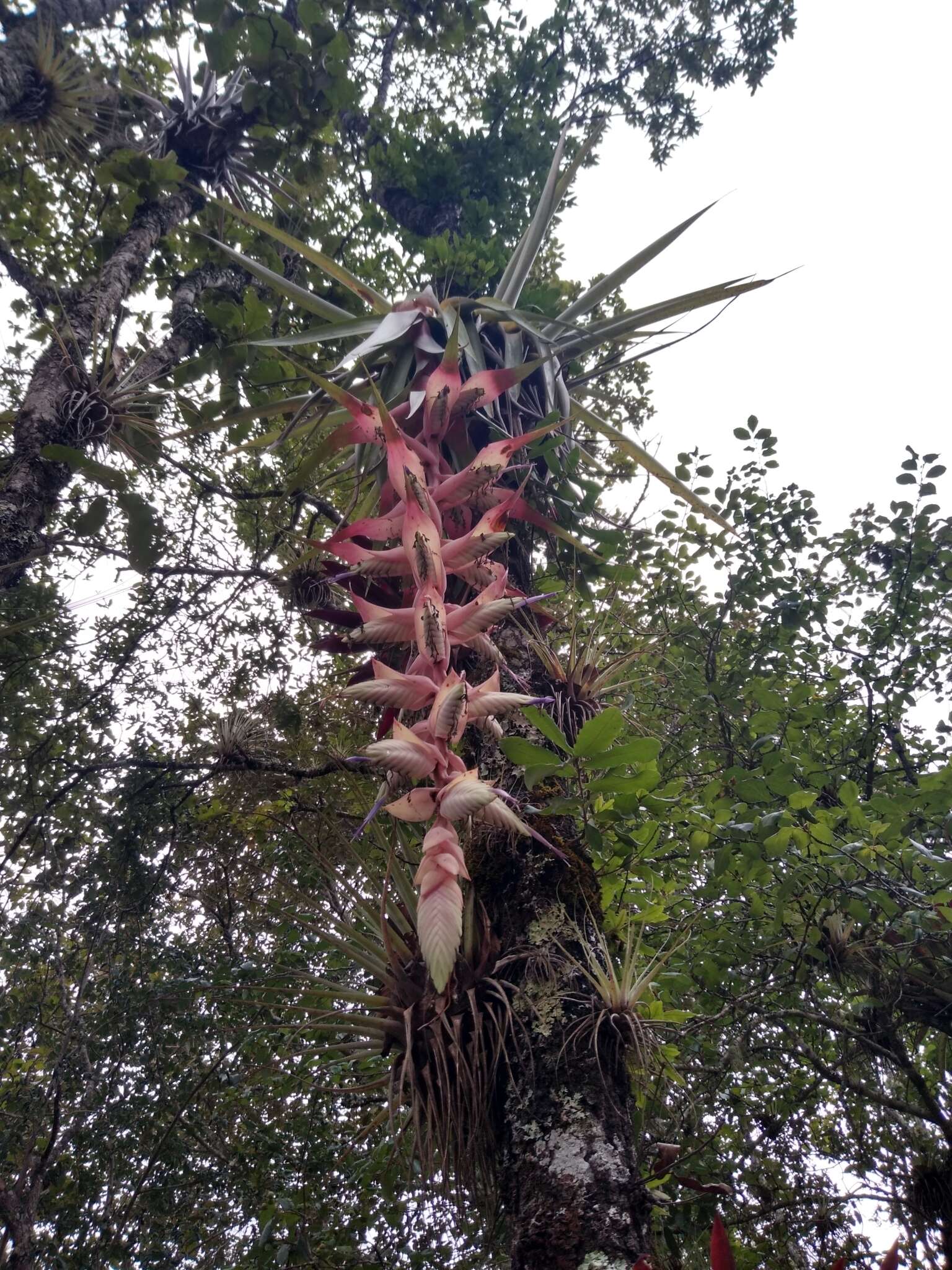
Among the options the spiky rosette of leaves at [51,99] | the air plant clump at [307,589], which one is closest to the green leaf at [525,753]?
the air plant clump at [307,589]

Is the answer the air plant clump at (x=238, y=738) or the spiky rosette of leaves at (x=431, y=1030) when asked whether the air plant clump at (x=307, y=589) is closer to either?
the air plant clump at (x=238, y=738)

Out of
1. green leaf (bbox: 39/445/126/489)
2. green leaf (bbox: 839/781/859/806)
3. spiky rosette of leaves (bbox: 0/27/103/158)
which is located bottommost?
green leaf (bbox: 839/781/859/806)

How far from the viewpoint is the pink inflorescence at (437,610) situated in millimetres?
1137

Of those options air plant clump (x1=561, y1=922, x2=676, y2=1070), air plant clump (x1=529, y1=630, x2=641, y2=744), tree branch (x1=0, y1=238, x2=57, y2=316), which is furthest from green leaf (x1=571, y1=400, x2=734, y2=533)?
tree branch (x1=0, y1=238, x2=57, y2=316)

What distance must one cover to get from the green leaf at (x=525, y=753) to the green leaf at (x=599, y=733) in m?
0.05

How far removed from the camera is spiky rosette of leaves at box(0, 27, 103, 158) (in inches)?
121

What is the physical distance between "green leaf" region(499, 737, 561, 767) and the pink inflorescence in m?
0.06

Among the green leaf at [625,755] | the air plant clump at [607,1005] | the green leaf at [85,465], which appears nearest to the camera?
the air plant clump at [607,1005]

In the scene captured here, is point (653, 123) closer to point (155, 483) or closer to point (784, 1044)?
point (155, 483)

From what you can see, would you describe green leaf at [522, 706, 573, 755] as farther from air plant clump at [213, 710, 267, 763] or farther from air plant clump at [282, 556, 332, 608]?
air plant clump at [213, 710, 267, 763]

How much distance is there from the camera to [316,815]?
339 centimetres

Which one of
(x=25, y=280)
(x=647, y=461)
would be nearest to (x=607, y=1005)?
(x=647, y=461)

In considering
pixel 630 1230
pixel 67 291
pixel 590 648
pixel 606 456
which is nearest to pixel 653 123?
pixel 606 456

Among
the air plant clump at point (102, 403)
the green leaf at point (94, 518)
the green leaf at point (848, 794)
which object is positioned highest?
the air plant clump at point (102, 403)
